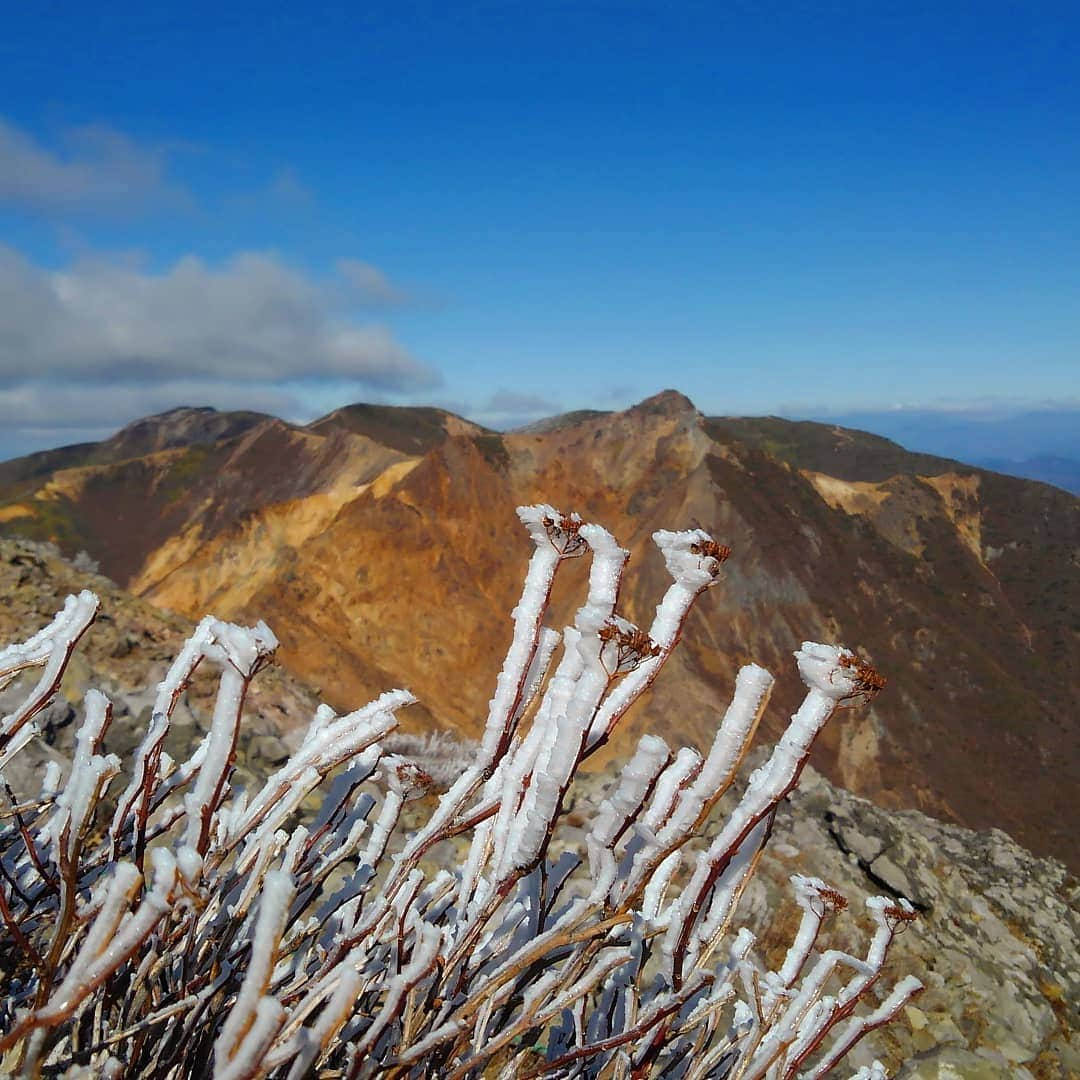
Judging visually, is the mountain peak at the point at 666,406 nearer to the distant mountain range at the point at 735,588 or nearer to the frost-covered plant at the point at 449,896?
the distant mountain range at the point at 735,588

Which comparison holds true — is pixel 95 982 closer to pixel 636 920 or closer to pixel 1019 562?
pixel 636 920

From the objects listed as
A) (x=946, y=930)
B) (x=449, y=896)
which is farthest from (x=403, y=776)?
(x=946, y=930)

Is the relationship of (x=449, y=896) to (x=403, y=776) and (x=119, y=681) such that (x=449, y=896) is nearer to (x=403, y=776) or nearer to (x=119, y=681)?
(x=403, y=776)

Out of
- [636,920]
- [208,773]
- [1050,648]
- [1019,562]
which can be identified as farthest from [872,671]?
[1019,562]

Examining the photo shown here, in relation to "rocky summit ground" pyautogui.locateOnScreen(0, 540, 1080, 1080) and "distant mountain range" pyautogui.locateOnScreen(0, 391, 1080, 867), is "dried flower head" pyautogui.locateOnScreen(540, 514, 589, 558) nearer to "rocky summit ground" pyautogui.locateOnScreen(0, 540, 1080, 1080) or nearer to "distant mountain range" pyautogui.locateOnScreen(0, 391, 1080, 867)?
"rocky summit ground" pyautogui.locateOnScreen(0, 540, 1080, 1080)

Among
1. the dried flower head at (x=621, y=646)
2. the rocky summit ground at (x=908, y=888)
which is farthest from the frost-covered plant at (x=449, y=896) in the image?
the rocky summit ground at (x=908, y=888)

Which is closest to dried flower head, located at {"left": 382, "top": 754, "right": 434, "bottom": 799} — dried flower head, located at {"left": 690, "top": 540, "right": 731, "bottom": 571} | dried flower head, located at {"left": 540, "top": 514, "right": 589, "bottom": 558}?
dried flower head, located at {"left": 540, "top": 514, "right": 589, "bottom": 558}
